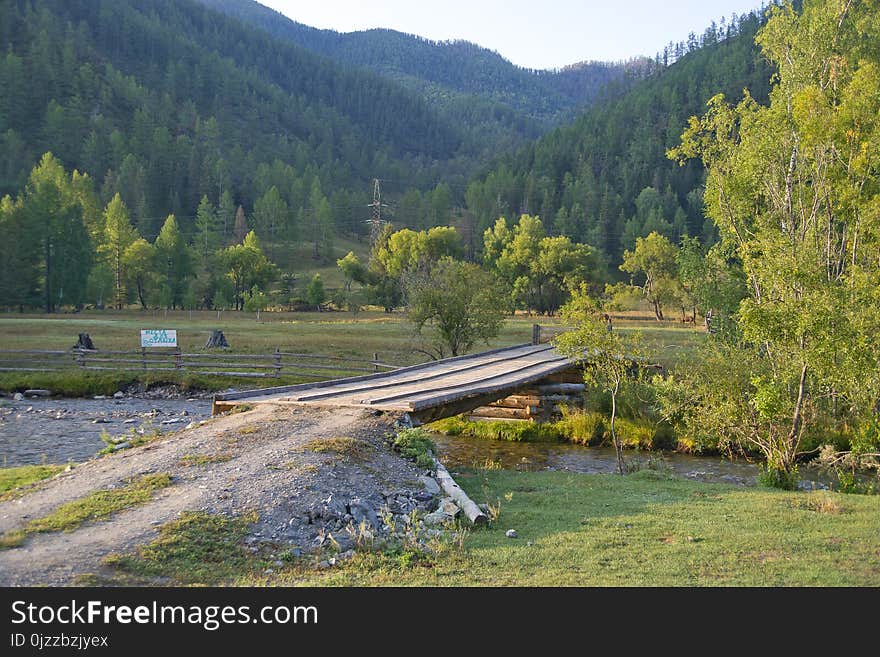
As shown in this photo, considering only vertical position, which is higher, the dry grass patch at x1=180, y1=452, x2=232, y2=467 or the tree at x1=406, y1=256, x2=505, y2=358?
the tree at x1=406, y1=256, x2=505, y2=358

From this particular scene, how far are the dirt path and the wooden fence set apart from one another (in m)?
17.1

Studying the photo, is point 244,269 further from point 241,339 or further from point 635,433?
point 635,433

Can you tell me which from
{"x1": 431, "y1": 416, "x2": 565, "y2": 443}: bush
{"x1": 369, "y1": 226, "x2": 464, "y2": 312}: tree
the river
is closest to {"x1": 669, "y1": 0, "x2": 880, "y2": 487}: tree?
the river

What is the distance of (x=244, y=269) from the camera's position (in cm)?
8731

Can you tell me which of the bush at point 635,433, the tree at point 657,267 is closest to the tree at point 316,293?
the tree at point 657,267

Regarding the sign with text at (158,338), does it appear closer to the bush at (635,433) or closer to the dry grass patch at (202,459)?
→ the bush at (635,433)

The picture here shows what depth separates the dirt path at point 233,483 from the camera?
9.27 metres

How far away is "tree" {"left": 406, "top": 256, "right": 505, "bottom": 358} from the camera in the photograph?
33875 mm

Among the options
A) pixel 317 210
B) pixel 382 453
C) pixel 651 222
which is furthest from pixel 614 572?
pixel 317 210

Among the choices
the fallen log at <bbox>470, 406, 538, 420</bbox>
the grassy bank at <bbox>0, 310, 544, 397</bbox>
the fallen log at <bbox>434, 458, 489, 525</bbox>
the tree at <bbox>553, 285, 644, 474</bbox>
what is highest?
the tree at <bbox>553, 285, 644, 474</bbox>

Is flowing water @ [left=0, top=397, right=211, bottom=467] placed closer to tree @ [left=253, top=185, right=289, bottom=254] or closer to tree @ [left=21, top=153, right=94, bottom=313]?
tree @ [left=21, top=153, right=94, bottom=313]

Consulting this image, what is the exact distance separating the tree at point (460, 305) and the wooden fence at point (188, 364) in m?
3.13

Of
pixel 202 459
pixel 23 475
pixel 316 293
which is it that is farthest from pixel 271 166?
pixel 202 459

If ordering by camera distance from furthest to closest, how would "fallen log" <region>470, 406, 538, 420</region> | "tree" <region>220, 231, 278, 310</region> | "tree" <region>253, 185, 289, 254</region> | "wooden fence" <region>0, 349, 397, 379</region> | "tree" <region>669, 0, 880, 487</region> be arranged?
1. "tree" <region>253, 185, 289, 254</region>
2. "tree" <region>220, 231, 278, 310</region>
3. "wooden fence" <region>0, 349, 397, 379</region>
4. "fallen log" <region>470, 406, 538, 420</region>
5. "tree" <region>669, 0, 880, 487</region>
